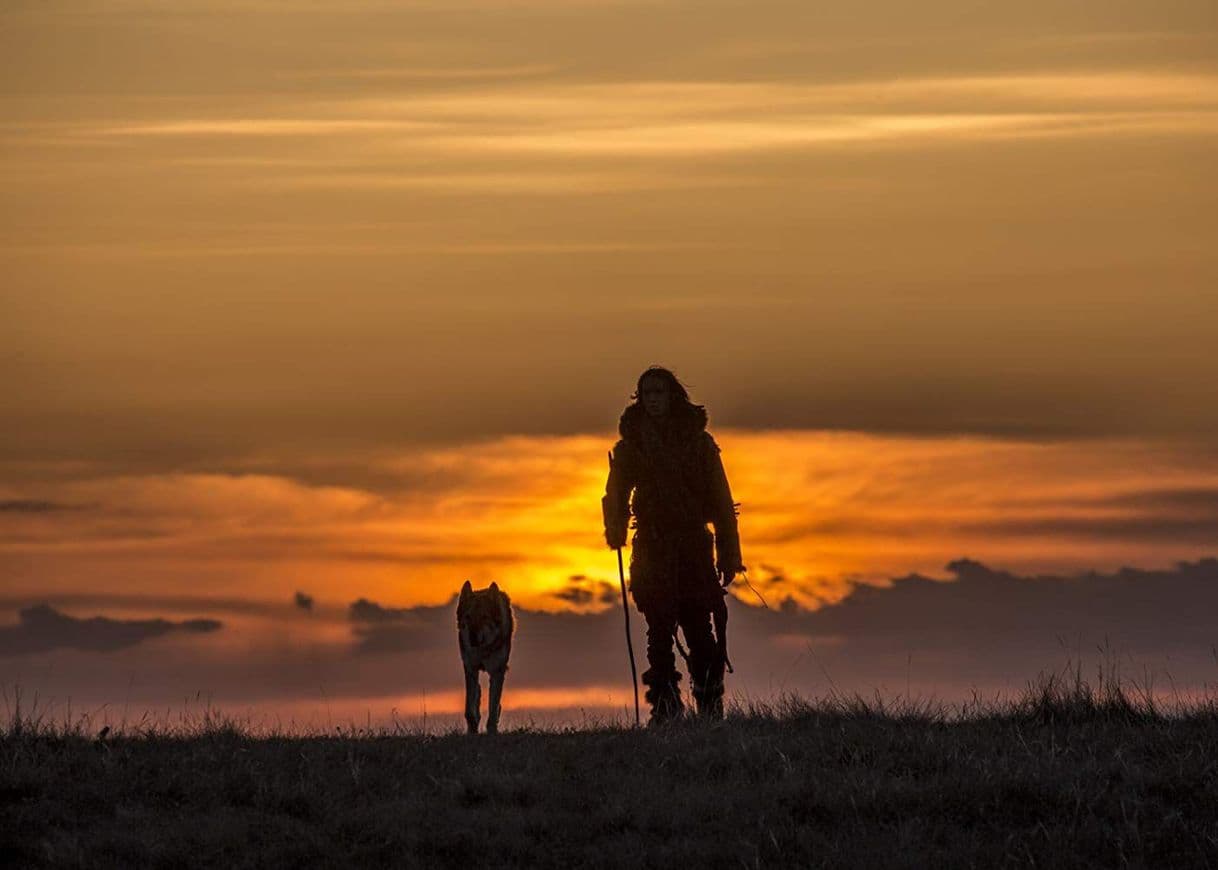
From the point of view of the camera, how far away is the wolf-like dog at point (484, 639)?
19.1m

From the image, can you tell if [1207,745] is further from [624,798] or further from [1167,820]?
[624,798]

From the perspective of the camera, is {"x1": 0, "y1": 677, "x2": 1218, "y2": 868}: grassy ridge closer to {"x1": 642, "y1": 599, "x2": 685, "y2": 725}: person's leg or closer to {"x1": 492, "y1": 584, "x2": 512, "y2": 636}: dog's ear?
{"x1": 642, "y1": 599, "x2": 685, "y2": 725}: person's leg

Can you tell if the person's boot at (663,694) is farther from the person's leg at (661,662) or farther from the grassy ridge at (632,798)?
the grassy ridge at (632,798)

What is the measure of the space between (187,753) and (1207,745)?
7.38 metres

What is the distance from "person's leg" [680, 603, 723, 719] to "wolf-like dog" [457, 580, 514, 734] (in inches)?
78.1

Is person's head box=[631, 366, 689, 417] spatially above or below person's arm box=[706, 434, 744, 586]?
above

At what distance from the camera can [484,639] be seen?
19297mm

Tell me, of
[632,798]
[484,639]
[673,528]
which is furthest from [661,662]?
[632,798]

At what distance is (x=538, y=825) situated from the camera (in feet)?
41.3

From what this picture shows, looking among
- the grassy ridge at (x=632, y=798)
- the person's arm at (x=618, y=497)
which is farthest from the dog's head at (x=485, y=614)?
the grassy ridge at (x=632, y=798)

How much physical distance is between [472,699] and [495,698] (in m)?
0.25

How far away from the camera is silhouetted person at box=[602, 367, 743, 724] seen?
704 inches

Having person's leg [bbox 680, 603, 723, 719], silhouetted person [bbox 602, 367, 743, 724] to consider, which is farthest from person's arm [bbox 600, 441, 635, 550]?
person's leg [bbox 680, 603, 723, 719]

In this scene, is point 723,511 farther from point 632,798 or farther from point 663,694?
point 632,798
